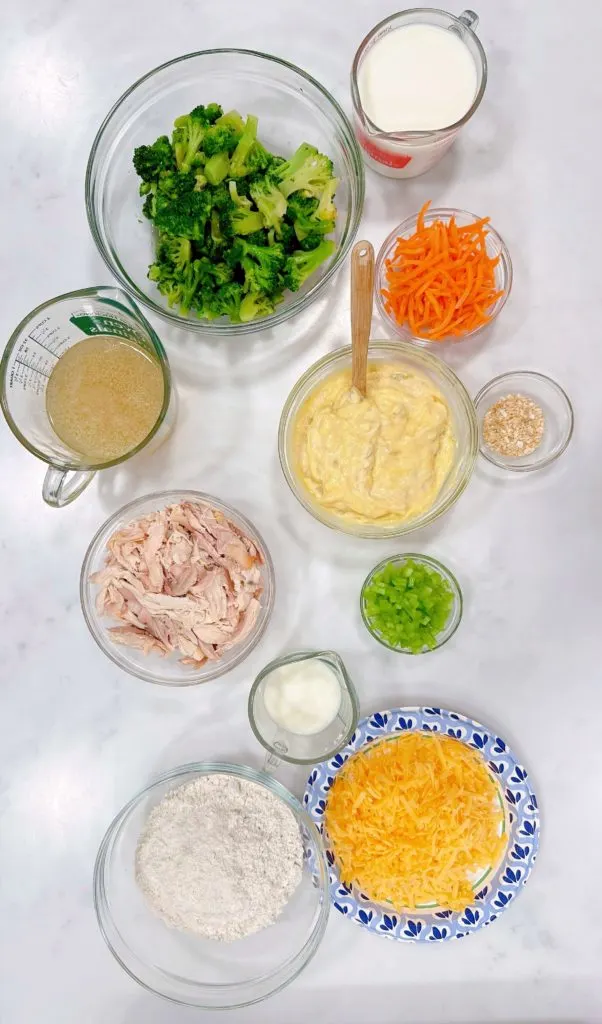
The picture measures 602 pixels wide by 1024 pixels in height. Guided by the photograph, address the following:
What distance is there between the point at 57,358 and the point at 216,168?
0.64m

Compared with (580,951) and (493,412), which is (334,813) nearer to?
(580,951)

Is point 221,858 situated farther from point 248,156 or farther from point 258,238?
point 248,156

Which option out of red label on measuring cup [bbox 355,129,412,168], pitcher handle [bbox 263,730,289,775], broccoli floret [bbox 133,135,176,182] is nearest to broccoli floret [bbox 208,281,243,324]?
broccoli floret [bbox 133,135,176,182]

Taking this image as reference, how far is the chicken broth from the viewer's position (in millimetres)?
1841

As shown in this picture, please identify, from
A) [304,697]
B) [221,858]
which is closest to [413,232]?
[304,697]

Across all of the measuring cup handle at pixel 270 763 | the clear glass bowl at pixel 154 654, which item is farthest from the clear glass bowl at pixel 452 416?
the measuring cup handle at pixel 270 763

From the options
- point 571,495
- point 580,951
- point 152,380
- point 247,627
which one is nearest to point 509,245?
point 571,495

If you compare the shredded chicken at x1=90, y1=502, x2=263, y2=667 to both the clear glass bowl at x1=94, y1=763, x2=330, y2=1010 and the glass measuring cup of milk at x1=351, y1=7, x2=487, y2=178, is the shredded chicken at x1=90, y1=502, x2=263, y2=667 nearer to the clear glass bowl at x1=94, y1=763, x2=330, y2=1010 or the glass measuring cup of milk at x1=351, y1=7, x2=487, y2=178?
the clear glass bowl at x1=94, y1=763, x2=330, y2=1010

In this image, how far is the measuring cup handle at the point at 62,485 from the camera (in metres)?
1.83

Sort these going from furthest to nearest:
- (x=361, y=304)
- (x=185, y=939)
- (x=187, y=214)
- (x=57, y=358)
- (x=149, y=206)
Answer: (x=185, y=939), (x=57, y=358), (x=149, y=206), (x=187, y=214), (x=361, y=304)

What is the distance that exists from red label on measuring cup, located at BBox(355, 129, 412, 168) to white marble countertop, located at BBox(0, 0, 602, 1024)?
11 cm

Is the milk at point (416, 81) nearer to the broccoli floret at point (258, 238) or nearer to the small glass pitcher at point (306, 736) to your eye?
the broccoli floret at point (258, 238)

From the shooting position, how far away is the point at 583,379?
2.04 meters

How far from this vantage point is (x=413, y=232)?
199 cm
